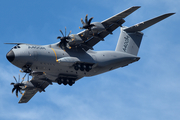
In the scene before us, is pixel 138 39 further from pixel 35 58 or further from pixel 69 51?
pixel 35 58

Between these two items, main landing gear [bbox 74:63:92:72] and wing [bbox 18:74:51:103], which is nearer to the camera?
main landing gear [bbox 74:63:92:72]

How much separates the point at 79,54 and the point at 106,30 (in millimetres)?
2634

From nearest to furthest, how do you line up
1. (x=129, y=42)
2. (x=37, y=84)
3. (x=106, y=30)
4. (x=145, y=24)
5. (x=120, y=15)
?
(x=120, y=15) < (x=106, y=30) < (x=145, y=24) < (x=129, y=42) < (x=37, y=84)

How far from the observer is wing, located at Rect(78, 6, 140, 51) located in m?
23.2

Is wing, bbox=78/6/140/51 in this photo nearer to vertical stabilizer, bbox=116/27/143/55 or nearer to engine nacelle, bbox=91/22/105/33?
engine nacelle, bbox=91/22/105/33

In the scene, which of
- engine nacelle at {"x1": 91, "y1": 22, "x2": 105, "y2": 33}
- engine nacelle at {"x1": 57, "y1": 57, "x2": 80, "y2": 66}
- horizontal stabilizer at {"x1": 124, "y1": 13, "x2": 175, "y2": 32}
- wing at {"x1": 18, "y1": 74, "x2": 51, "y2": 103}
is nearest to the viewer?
engine nacelle at {"x1": 91, "y1": 22, "x2": 105, "y2": 33}

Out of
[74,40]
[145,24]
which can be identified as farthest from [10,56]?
[145,24]

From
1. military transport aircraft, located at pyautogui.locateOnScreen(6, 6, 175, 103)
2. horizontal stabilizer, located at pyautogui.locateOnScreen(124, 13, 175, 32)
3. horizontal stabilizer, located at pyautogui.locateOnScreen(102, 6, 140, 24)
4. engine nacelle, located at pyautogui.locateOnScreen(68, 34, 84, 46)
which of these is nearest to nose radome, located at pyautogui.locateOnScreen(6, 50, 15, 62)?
military transport aircraft, located at pyautogui.locateOnScreen(6, 6, 175, 103)

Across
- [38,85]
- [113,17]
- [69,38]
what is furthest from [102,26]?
[38,85]

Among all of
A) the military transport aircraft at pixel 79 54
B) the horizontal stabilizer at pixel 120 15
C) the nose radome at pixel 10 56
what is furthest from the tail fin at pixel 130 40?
the nose radome at pixel 10 56

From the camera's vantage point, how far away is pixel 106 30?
24.2 m

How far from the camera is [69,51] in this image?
80.5 feet

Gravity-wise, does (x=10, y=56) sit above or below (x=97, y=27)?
below

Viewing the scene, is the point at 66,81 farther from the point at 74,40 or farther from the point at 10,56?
the point at 10,56
